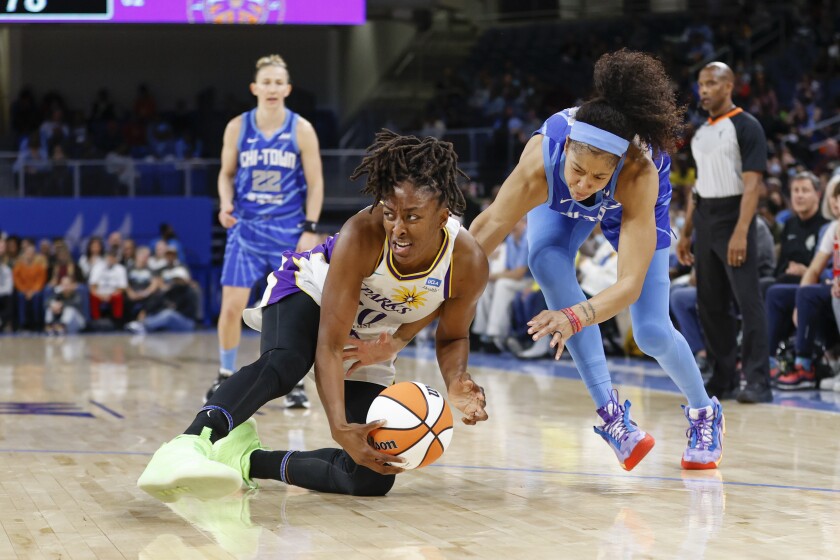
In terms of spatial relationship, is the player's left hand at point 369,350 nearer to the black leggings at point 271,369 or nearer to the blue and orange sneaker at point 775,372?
the black leggings at point 271,369

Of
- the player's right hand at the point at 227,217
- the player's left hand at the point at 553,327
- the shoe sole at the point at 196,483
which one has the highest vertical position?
the player's right hand at the point at 227,217

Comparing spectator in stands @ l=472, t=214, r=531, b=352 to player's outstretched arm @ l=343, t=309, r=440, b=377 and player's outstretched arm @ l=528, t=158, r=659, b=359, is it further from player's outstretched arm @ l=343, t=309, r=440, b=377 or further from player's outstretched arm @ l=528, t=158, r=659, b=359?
player's outstretched arm @ l=343, t=309, r=440, b=377

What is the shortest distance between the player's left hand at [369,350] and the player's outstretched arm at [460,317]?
0.18 m

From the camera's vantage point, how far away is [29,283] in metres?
13.6

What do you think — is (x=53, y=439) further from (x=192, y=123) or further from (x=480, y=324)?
(x=192, y=123)

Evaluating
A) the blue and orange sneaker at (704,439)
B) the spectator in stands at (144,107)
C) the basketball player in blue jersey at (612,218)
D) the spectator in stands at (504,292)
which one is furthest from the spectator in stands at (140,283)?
the blue and orange sneaker at (704,439)

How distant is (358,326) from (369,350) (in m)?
0.14

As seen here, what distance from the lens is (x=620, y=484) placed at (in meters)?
4.33

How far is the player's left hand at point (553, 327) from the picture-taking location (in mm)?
3529

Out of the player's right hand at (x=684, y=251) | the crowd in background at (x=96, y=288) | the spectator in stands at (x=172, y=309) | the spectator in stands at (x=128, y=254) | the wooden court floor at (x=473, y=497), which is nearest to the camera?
the wooden court floor at (x=473, y=497)

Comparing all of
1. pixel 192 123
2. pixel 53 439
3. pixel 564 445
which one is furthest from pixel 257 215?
pixel 192 123

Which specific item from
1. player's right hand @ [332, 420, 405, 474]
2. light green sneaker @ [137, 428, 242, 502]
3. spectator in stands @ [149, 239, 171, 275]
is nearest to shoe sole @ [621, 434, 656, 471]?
player's right hand @ [332, 420, 405, 474]

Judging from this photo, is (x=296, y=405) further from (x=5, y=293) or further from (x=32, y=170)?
(x=32, y=170)

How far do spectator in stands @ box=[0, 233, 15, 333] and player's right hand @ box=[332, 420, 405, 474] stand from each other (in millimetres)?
10792
